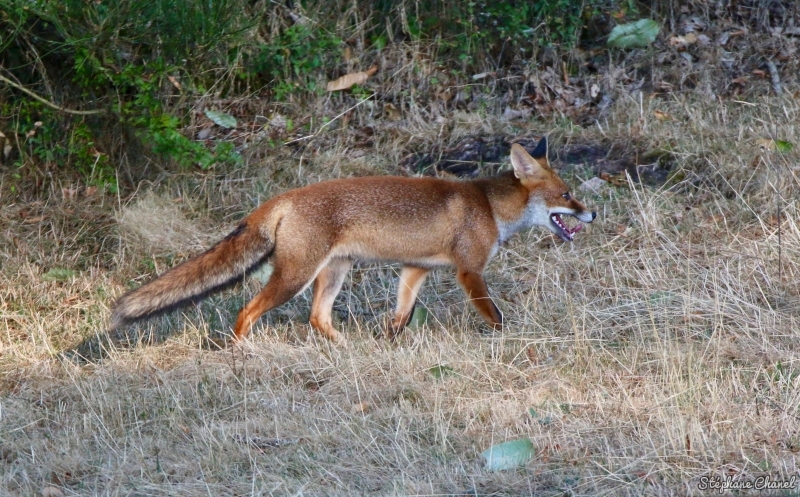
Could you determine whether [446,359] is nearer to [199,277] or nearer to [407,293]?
[407,293]

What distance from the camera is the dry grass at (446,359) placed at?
4.54 meters

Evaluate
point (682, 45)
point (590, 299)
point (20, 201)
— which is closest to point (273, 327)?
point (590, 299)

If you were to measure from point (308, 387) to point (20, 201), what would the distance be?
15.2 feet

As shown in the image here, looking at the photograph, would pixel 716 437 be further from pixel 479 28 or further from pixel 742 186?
pixel 479 28

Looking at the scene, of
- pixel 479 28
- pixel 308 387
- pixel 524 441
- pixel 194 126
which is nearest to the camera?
pixel 524 441

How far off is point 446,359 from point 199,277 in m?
1.78

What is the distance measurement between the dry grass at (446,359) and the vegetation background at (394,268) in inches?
0.9

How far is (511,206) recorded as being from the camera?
7.14 meters

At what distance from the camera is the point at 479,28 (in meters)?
10.8

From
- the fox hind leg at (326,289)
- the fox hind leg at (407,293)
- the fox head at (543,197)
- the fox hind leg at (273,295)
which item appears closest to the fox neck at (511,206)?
the fox head at (543,197)

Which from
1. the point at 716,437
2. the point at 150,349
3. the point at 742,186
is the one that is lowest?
the point at 742,186

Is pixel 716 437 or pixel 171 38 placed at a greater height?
pixel 171 38

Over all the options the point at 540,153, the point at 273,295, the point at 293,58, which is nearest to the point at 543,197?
the point at 540,153

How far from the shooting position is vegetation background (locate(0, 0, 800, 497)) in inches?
185
